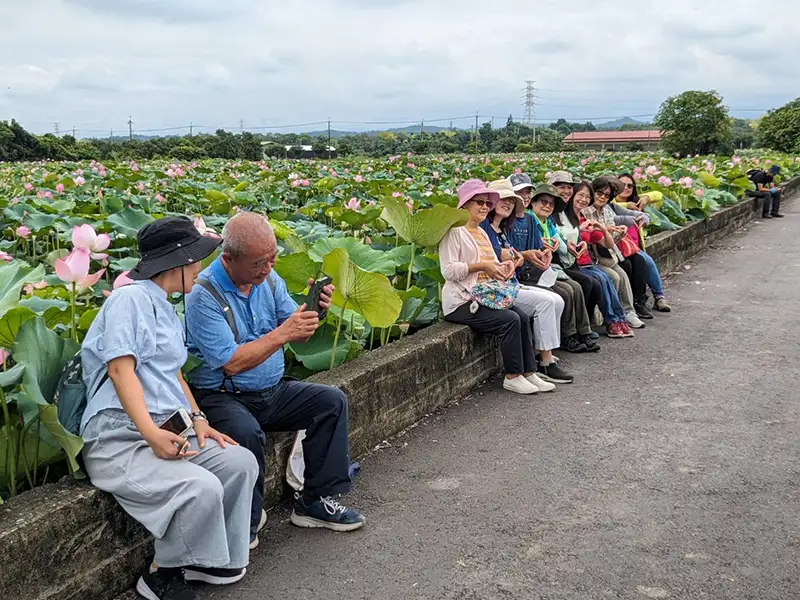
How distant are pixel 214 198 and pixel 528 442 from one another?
5.26m

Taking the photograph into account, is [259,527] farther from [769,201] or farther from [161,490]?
[769,201]

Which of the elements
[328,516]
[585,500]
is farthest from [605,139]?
[328,516]

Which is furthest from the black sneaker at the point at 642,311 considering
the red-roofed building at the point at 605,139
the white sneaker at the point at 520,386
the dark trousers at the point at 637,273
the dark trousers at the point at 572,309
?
the red-roofed building at the point at 605,139

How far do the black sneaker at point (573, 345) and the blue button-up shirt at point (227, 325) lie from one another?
2815 mm

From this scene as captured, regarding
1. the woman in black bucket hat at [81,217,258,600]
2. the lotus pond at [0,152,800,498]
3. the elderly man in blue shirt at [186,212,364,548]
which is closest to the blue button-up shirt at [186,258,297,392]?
the elderly man in blue shirt at [186,212,364,548]

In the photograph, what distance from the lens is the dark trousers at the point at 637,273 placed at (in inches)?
261

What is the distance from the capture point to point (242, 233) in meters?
2.78

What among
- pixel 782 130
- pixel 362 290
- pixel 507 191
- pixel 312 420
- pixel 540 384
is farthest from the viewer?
pixel 782 130

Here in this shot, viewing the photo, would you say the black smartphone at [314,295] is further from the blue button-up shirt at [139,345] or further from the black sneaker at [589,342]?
the black sneaker at [589,342]

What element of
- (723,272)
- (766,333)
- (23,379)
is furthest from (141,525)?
(723,272)

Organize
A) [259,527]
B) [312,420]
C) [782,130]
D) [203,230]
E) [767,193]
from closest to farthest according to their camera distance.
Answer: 1. [259,527]
2. [312,420]
3. [203,230]
4. [767,193]
5. [782,130]

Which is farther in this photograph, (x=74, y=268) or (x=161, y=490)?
(x=74, y=268)

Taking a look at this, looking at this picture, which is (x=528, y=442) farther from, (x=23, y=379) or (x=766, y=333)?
(x=766, y=333)

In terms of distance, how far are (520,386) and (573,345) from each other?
1117 millimetres
